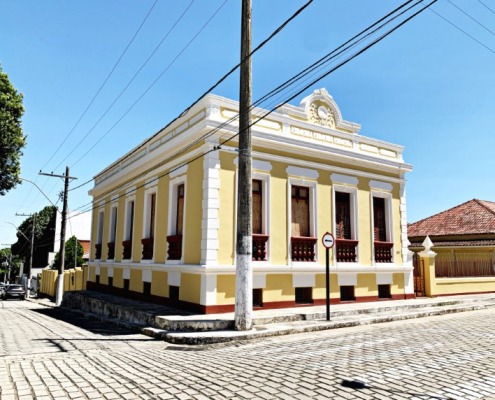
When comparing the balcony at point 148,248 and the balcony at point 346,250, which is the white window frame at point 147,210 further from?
the balcony at point 346,250

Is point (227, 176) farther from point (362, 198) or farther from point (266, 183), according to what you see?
point (362, 198)

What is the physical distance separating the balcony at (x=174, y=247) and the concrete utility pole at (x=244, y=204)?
3967 millimetres

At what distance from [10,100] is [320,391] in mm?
21797

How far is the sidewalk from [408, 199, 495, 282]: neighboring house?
2873 mm

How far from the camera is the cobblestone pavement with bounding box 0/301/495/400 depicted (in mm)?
4754

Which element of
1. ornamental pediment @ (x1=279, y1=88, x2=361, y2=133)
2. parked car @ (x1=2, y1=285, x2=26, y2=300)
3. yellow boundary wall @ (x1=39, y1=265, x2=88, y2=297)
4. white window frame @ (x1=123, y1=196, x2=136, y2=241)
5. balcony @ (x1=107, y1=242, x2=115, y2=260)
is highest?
ornamental pediment @ (x1=279, y1=88, x2=361, y2=133)

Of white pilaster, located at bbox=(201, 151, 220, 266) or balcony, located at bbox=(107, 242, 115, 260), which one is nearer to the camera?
white pilaster, located at bbox=(201, 151, 220, 266)

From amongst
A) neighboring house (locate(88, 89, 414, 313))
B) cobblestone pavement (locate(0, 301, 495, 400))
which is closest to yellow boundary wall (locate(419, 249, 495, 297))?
neighboring house (locate(88, 89, 414, 313))

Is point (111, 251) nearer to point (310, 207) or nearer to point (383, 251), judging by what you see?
point (310, 207)

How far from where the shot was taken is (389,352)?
7.03 meters

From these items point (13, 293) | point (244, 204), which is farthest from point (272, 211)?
point (13, 293)

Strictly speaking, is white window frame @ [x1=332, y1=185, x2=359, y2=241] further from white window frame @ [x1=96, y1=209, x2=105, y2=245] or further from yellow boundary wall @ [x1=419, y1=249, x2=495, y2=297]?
white window frame @ [x1=96, y1=209, x2=105, y2=245]

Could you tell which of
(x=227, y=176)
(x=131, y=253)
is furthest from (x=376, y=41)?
(x=131, y=253)

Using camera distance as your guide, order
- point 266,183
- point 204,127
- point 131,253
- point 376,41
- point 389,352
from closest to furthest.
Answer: point 376,41
point 389,352
point 204,127
point 266,183
point 131,253
